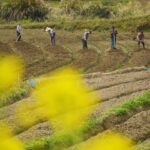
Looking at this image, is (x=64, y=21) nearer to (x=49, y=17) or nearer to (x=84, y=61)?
(x=49, y=17)

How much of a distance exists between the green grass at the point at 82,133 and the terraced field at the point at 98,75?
37mm

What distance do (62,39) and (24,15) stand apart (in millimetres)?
11878

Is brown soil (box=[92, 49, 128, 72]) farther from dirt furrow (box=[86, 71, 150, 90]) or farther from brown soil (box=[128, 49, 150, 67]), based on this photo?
dirt furrow (box=[86, 71, 150, 90])

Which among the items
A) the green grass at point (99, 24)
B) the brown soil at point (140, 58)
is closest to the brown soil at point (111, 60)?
the brown soil at point (140, 58)

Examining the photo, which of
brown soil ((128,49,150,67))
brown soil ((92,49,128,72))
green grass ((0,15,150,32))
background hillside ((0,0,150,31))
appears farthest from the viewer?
background hillside ((0,0,150,31))

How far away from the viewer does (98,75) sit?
3303 cm

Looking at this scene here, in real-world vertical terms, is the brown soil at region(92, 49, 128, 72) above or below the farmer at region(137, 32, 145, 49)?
below

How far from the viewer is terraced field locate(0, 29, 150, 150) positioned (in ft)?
71.2

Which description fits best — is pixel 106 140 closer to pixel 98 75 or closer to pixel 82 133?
pixel 82 133

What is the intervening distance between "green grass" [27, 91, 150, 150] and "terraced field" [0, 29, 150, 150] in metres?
0.04

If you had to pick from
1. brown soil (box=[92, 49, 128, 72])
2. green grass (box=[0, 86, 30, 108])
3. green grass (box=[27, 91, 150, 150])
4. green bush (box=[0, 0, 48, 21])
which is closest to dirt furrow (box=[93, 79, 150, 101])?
green grass (box=[27, 91, 150, 150])

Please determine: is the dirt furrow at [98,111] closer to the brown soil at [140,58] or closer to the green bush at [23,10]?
the brown soil at [140,58]

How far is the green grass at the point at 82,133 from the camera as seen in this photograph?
774 inches

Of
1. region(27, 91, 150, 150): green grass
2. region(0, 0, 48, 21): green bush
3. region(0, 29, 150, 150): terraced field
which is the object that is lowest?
region(0, 29, 150, 150): terraced field
